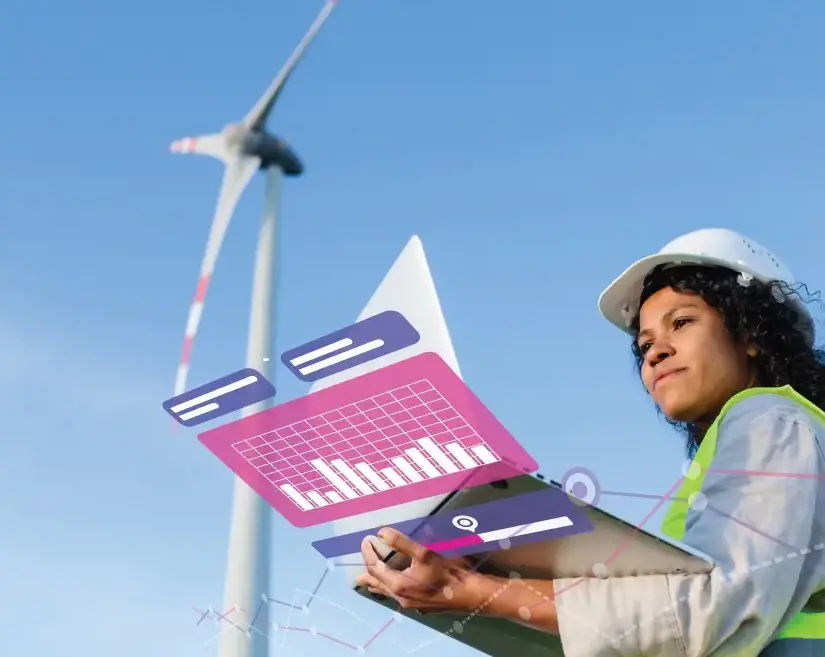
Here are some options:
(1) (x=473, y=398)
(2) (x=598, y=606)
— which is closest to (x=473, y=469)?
(1) (x=473, y=398)

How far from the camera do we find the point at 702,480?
244cm

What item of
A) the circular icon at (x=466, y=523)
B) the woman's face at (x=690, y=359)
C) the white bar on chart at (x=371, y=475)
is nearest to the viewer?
the circular icon at (x=466, y=523)

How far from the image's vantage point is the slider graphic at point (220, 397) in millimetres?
2357

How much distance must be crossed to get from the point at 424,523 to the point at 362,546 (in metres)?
0.20

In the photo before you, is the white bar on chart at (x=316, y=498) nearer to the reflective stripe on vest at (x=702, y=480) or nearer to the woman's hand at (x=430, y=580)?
the woman's hand at (x=430, y=580)

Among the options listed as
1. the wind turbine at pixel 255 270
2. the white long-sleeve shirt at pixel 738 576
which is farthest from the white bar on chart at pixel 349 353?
the wind turbine at pixel 255 270

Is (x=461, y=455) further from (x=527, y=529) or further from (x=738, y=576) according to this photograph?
(x=738, y=576)

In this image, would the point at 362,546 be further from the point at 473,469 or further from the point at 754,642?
the point at 754,642

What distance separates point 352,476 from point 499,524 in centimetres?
37

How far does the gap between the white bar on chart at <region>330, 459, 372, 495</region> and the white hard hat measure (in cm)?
109

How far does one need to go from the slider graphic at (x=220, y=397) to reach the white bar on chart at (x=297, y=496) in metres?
0.26

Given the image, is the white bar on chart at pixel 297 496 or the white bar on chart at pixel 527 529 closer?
the white bar on chart at pixel 527 529

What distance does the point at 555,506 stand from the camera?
219 cm

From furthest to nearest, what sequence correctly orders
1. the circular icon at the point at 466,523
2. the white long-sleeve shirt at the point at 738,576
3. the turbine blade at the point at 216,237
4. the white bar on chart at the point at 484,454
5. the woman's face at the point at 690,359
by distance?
the turbine blade at the point at 216,237 < the woman's face at the point at 690,359 < the circular icon at the point at 466,523 < the white bar on chart at the point at 484,454 < the white long-sleeve shirt at the point at 738,576
